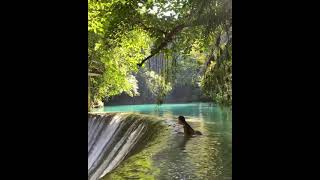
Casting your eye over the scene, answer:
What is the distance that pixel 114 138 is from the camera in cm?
684

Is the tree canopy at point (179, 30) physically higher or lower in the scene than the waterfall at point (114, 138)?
higher

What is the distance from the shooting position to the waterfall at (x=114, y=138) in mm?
5668

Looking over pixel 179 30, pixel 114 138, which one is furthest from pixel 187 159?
pixel 114 138

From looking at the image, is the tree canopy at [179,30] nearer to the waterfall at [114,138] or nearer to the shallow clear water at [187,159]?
the shallow clear water at [187,159]

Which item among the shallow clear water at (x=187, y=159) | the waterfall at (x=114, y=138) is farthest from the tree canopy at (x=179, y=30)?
the waterfall at (x=114, y=138)

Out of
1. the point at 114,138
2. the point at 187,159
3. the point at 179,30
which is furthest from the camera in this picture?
the point at 114,138

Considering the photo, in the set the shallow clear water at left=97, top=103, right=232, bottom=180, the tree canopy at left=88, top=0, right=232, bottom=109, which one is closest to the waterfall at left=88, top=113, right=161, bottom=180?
the shallow clear water at left=97, top=103, right=232, bottom=180

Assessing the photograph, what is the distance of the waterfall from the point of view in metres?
5.67

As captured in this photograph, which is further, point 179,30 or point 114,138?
point 114,138

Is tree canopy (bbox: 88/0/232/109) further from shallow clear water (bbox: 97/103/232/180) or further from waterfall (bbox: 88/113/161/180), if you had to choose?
waterfall (bbox: 88/113/161/180)

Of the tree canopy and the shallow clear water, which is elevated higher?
the tree canopy

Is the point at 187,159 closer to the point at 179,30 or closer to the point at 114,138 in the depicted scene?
the point at 179,30
